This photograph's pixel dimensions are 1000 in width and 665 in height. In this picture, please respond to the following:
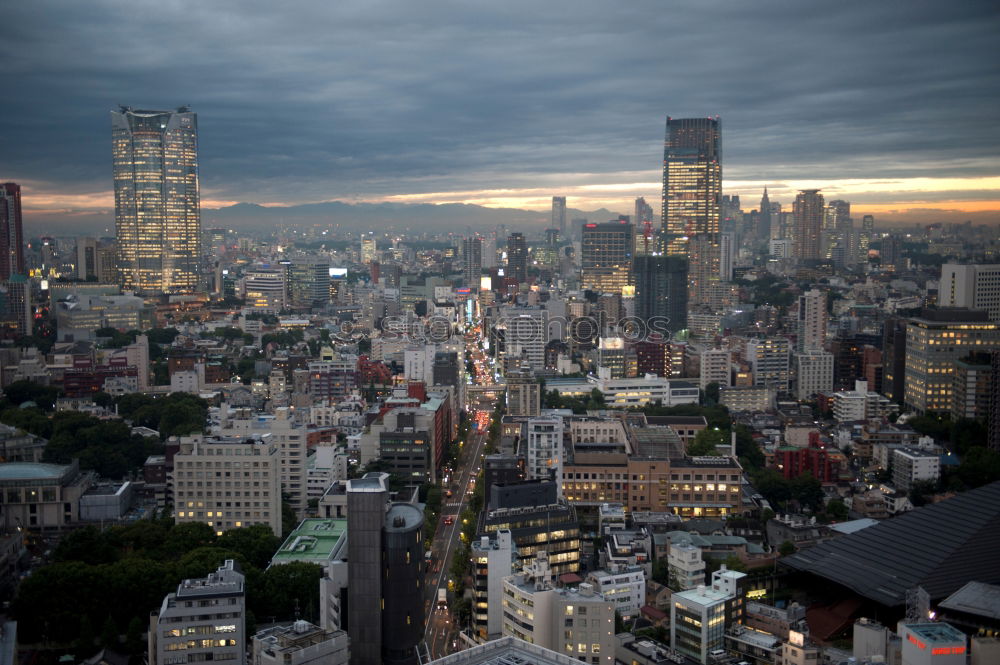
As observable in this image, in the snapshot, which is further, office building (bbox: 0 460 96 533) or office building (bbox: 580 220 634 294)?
office building (bbox: 580 220 634 294)

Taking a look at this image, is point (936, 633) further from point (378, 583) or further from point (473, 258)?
point (473, 258)

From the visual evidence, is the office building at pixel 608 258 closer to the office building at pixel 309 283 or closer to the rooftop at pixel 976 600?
the office building at pixel 309 283

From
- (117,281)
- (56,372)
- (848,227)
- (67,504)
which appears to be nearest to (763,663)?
(67,504)

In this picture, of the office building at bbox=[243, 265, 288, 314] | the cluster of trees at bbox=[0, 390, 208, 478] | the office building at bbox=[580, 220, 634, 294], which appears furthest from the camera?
the office building at bbox=[580, 220, 634, 294]

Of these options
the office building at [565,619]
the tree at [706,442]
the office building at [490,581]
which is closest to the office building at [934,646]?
the office building at [565,619]

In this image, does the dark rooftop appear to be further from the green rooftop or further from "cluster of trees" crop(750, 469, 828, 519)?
the green rooftop

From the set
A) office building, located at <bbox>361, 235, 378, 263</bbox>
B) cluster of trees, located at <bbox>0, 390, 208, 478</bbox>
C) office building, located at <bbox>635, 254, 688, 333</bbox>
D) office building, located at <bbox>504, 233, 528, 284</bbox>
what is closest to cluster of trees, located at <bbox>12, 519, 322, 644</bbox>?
cluster of trees, located at <bbox>0, 390, 208, 478</bbox>

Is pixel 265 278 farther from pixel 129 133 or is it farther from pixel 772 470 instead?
pixel 772 470

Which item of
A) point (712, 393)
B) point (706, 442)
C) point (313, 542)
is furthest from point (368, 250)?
point (313, 542)
